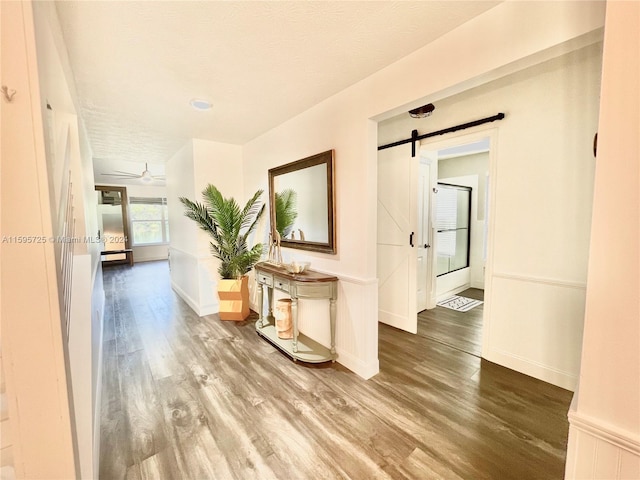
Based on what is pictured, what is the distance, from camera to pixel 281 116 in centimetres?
294

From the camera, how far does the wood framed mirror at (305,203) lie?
257 centimetres

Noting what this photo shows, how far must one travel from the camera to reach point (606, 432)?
0.83 metres

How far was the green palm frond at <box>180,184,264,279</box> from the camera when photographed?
3498mm

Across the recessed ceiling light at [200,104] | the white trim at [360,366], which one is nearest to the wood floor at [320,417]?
the white trim at [360,366]

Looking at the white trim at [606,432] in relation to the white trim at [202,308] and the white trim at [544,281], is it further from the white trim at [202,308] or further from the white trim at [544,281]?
the white trim at [202,308]

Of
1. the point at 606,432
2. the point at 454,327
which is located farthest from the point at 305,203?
the point at 606,432

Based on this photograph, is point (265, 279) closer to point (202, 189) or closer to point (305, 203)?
point (305, 203)

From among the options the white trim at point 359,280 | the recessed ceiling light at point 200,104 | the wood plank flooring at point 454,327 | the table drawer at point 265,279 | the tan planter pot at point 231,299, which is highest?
the recessed ceiling light at point 200,104

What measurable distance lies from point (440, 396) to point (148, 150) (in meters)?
5.00

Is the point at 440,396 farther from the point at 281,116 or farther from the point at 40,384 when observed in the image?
the point at 281,116

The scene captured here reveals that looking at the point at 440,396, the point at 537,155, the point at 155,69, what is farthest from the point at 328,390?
the point at 155,69

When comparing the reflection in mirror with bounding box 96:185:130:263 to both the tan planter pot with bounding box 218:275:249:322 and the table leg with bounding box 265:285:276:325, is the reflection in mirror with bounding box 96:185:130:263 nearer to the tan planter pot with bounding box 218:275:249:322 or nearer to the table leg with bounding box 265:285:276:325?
the tan planter pot with bounding box 218:275:249:322

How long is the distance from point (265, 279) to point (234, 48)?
2173 millimetres

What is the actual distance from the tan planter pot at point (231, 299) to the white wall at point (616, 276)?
3.41m
